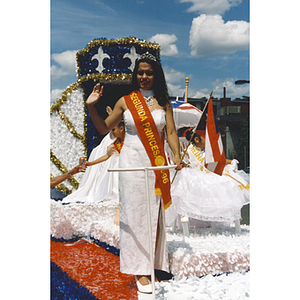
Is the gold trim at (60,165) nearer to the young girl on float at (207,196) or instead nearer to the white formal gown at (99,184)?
the white formal gown at (99,184)

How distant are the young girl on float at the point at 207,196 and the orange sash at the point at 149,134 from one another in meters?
1.09

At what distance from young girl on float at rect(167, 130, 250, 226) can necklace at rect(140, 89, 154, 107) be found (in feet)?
4.56

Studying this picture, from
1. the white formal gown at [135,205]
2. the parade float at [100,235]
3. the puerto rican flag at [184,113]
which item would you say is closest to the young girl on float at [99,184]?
the parade float at [100,235]

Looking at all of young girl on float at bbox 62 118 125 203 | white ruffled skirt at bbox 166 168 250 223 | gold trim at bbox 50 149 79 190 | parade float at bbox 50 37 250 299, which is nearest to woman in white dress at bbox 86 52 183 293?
parade float at bbox 50 37 250 299

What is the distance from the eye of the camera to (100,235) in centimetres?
427

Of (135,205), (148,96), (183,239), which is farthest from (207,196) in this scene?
(148,96)

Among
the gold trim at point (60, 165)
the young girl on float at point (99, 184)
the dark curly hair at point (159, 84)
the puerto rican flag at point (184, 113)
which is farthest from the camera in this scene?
the gold trim at point (60, 165)

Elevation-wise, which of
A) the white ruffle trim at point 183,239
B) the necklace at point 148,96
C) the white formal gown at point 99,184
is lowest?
the white ruffle trim at point 183,239

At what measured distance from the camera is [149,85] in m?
2.85

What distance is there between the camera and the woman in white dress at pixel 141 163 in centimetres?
275

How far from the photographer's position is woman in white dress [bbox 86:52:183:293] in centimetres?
275

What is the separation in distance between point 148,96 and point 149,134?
35 centimetres

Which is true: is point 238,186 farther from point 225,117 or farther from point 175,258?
point 225,117

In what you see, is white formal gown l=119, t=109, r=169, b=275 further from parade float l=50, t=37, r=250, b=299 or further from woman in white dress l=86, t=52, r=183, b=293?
parade float l=50, t=37, r=250, b=299
